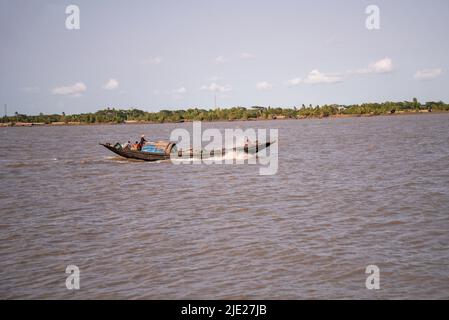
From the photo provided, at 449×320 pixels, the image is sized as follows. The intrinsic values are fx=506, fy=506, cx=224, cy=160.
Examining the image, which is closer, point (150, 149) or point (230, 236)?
point (230, 236)

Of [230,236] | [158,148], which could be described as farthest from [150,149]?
[230,236]

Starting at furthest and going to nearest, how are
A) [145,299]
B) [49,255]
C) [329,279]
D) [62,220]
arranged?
[62,220] → [49,255] → [329,279] → [145,299]

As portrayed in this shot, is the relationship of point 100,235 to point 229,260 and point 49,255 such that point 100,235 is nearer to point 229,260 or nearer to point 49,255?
point 49,255

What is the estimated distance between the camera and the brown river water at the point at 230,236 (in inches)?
387

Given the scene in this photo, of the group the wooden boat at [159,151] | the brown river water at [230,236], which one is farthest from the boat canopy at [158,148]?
the brown river water at [230,236]

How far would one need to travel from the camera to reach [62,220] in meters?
15.7

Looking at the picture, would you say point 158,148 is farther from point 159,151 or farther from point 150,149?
point 150,149

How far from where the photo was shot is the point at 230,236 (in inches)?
520

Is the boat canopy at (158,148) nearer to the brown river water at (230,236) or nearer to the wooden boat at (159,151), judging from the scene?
the wooden boat at (159,151)

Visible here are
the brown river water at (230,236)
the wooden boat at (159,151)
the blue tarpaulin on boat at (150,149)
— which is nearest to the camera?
the brown river water at (230,236)

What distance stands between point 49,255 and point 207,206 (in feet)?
21.7

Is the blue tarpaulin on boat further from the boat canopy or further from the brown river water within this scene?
the brown river water

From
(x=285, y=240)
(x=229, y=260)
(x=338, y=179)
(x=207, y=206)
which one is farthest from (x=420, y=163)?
(x=229, y=260)

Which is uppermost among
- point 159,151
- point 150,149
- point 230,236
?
point 150,149
